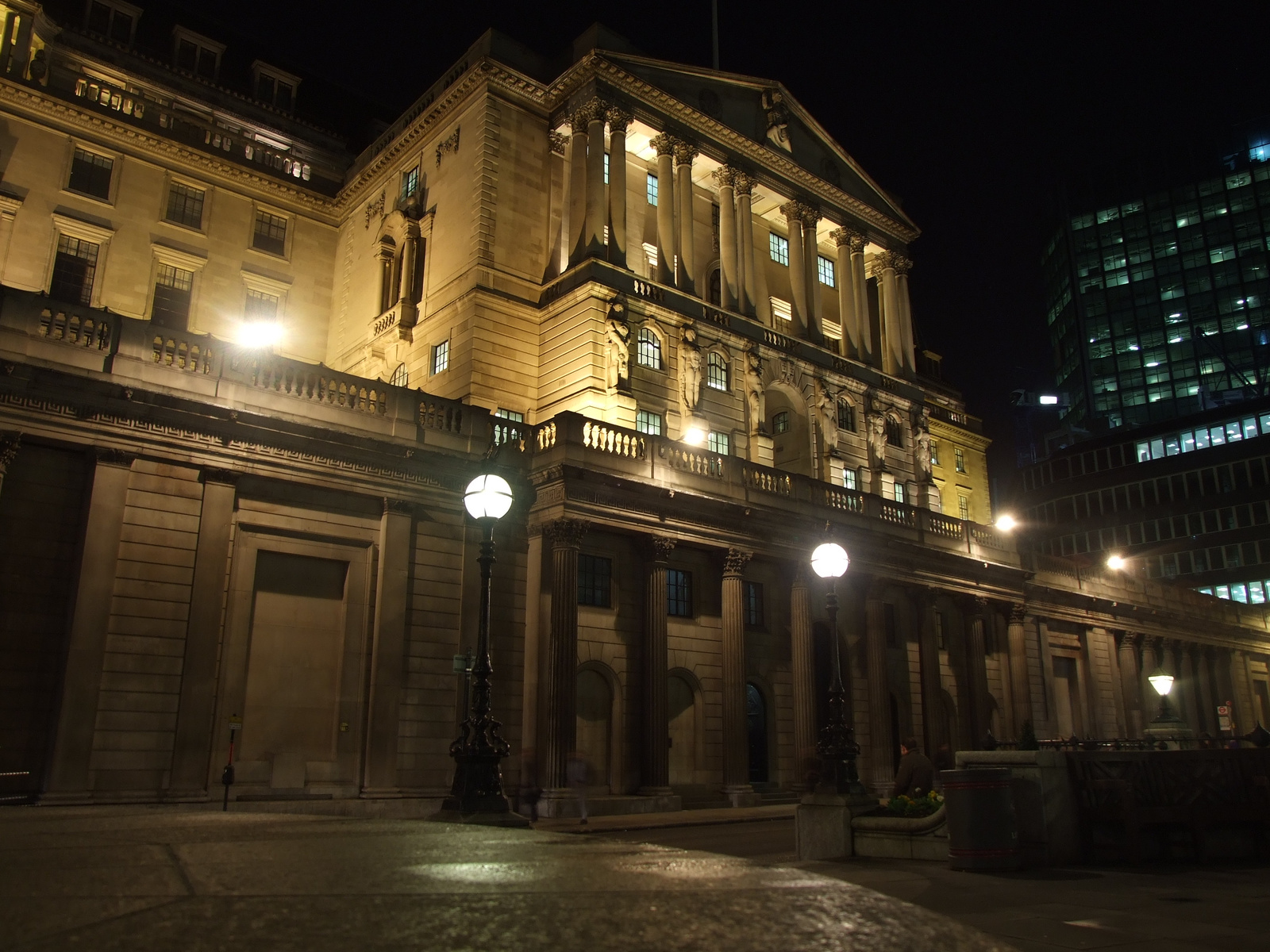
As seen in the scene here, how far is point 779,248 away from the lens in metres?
47.7

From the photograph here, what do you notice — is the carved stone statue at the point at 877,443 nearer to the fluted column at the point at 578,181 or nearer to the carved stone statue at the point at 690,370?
the carved stone statue at the point at 690,370

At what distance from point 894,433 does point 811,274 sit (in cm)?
859

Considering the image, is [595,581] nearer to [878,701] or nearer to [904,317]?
[878,701]

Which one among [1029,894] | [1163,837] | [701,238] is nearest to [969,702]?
[701,238]

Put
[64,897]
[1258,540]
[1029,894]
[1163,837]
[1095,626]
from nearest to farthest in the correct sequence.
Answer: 1. [64,897]
2. [1029,894]
3. [1163,837]
4. [1095,626]
5. [1258,540]

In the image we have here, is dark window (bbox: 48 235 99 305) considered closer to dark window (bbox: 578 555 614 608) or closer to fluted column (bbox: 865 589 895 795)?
dark window (bbox: 578 555 614 608)

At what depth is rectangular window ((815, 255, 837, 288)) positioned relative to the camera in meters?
49.7

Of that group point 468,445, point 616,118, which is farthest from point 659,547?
point 616,118

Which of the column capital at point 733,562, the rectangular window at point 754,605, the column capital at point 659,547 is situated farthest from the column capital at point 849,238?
the column capital at point 659,547

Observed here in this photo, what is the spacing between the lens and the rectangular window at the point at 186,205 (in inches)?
1588

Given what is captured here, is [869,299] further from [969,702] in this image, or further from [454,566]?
[454,566]

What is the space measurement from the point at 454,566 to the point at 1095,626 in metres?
38.4

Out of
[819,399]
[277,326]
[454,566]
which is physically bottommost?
[454,566]

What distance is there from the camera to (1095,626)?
52.5 metres
